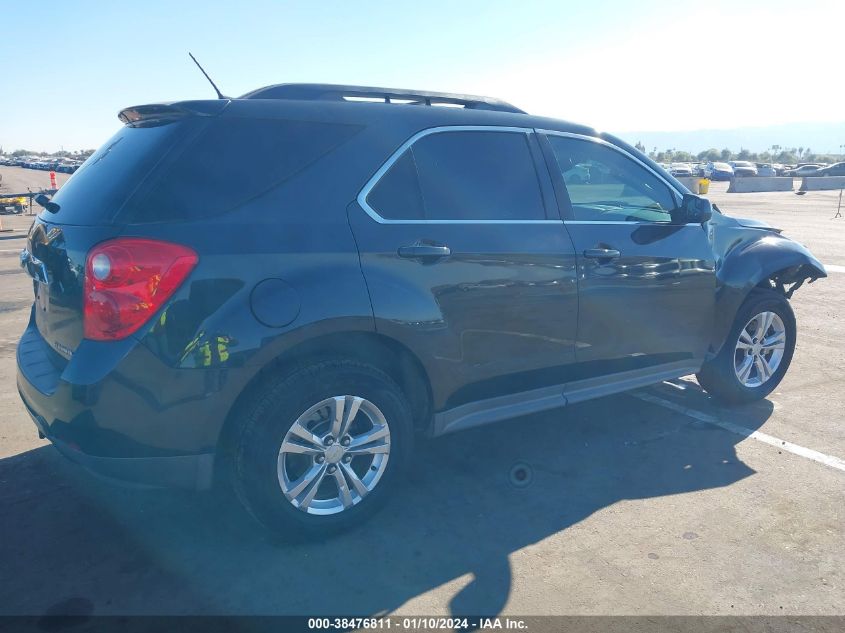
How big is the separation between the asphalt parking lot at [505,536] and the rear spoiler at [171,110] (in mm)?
1828

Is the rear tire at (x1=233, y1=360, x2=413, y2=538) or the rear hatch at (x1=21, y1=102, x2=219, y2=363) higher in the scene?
the rear hatch at (x1=21, y1=102, x2=219, y2=363)

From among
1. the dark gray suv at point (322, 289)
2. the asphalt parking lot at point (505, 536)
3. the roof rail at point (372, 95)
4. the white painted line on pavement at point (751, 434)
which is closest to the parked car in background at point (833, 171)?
the white painted line on pavement at point (751, 434)

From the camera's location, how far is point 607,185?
4359 mm

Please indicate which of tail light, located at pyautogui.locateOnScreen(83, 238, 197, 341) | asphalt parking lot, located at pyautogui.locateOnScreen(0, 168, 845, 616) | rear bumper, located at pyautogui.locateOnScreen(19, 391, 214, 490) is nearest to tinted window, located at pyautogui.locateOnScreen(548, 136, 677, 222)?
asphalt parking lot, located at pyautogui.locateOnScreen(0, 168, 845, 616)

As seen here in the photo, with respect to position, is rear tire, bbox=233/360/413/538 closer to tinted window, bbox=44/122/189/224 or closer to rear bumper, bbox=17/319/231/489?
rear bumper, bbox=17/319/231/489

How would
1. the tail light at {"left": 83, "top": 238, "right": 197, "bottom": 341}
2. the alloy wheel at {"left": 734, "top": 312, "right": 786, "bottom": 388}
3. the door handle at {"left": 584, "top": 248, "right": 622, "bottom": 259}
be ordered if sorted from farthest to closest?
the alloy wheel at {"left": 734, "top": 312, "right": 786, "bottom": 388} → the door handle at {"left": 584, "top": 248, "right": 622, "bottom": 259} → the tail light at {"left": 83, "top": 238, "right": 197, "bottom": 341}

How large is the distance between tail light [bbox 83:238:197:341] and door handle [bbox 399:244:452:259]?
1.01m

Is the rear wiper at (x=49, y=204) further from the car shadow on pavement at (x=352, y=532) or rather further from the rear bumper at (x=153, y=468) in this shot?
the car shadow on pavement at (x=352, y=532)

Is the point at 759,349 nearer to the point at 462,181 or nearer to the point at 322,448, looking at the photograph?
the point at 462,181

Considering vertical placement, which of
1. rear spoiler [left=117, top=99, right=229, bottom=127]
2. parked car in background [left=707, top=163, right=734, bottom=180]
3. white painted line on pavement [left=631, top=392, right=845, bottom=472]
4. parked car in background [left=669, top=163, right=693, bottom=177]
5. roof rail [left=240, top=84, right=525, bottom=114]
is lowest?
parked car in background [left=707, top=163, right=734, bottom=180]

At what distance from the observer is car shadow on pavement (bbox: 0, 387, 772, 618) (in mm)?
2848

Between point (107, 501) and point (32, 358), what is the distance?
84 cm

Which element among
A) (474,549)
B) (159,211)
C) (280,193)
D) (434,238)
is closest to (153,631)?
(474,549)

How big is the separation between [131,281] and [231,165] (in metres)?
0.67
